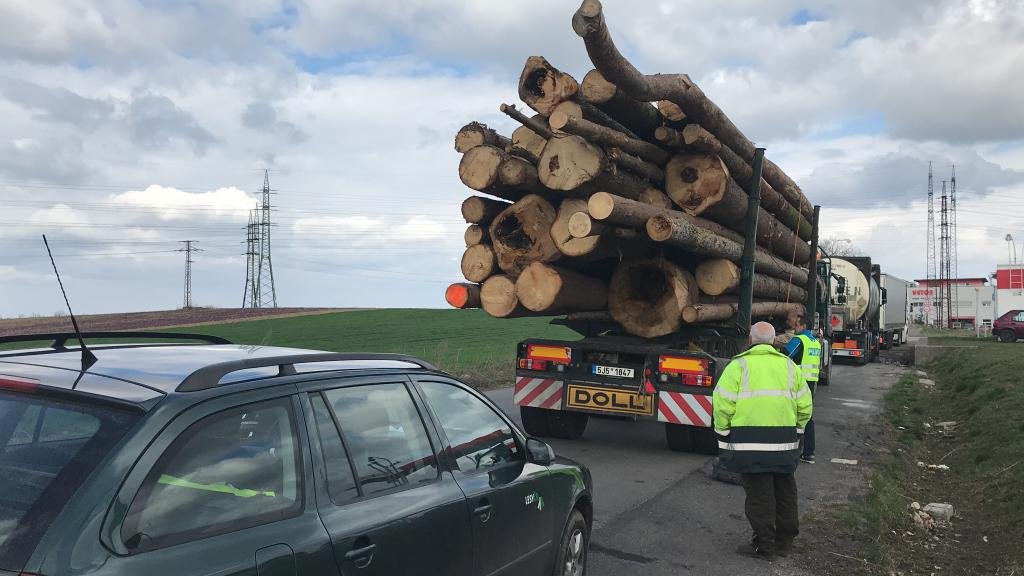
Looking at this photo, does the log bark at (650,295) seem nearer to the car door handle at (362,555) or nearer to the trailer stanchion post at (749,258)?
the trailer stanchion post at (749,258)

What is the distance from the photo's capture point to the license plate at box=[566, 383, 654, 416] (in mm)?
9430

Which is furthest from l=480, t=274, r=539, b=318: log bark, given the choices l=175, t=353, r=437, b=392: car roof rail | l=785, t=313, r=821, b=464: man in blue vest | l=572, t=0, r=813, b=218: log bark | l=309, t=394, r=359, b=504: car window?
l=309, t=394, r=359, b=504: car window

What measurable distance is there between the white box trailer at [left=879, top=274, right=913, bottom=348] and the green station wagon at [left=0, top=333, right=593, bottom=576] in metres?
28.2

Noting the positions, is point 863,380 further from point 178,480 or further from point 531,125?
point 178,480

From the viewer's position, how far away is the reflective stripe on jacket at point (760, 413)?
19.3 ft

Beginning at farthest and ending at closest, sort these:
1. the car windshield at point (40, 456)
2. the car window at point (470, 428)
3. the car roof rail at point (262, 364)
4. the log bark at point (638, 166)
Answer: the log bark at point (638, 166), the car window at point (470, 428), the car roof rail at point (262, 364), the car windshield at point (40, 456)

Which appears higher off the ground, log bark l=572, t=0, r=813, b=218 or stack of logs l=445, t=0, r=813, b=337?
log bark l=572, t=0, r=813, b=218

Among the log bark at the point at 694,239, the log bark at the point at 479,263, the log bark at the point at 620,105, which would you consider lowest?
the log bark at the point at 479,263

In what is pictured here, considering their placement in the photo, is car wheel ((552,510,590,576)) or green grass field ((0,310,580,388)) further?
green grass field ((0,310,580,388))

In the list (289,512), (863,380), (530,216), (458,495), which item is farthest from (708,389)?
(863,380)

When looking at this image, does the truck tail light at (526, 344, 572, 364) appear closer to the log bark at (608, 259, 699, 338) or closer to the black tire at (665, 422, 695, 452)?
the log bark at (608, 259, 699, 338)

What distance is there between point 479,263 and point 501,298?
49cm

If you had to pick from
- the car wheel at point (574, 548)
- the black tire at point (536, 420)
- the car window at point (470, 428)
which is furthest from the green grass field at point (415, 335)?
the car window at point (470, 428)

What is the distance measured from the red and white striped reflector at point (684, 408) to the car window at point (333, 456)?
6656mm
